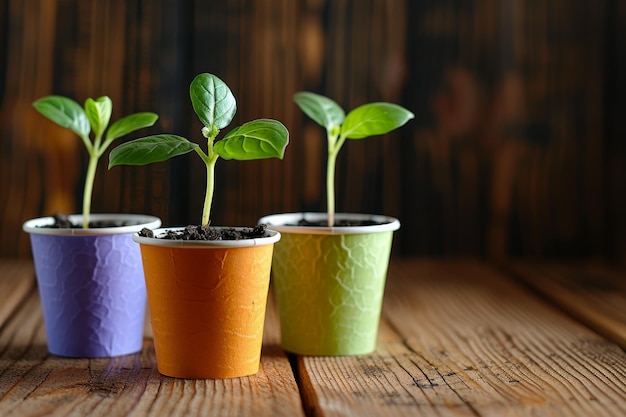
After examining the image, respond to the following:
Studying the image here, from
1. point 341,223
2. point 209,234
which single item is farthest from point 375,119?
point 209,234

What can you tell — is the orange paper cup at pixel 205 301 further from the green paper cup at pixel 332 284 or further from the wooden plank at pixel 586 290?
the wooden plank at pixel 586 290

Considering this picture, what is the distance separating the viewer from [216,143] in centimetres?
98

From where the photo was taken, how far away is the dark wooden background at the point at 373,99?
1639 mm

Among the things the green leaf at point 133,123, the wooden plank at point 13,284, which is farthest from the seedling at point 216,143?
the wooden plank at point 13,284

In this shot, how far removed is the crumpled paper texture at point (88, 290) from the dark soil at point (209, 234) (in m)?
0.11

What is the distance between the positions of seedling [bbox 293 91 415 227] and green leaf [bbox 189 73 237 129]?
17 cm

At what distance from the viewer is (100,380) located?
978 millimetres

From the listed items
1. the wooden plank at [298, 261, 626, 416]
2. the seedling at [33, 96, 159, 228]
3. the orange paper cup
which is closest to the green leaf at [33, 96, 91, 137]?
the seedling at [33, 96, 159, 228]

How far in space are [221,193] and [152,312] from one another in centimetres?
70

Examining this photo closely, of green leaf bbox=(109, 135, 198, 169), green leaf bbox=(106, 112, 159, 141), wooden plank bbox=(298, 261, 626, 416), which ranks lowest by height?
wooden plank bbox=(298, 261, 626, 416)

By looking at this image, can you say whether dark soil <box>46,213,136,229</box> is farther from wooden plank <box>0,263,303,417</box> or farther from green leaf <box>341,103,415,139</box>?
green leaf <box>341,103,415,139</box>

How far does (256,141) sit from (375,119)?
22 cm

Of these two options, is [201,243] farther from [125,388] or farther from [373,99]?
[373,99]

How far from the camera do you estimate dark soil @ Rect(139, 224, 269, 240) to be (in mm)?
Result: 984
